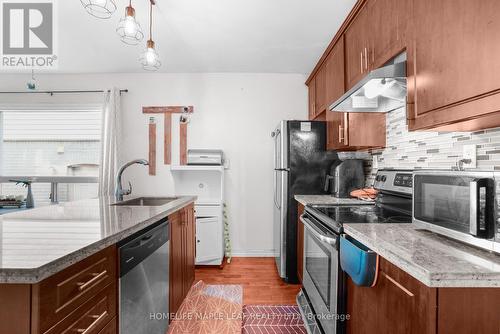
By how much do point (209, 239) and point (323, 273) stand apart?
180cm

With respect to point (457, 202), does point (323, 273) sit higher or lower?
Answer: lower

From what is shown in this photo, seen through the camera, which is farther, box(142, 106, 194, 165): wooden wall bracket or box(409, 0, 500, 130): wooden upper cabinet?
box(142, 106, 194, 165): wooden wall bracket

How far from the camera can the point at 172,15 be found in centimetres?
216

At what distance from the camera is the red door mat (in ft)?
6.18

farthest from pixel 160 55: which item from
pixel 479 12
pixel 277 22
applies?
pixel 479 12

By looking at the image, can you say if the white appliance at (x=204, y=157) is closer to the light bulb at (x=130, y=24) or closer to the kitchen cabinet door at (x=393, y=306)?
the light bulb at (x=130, y=24)

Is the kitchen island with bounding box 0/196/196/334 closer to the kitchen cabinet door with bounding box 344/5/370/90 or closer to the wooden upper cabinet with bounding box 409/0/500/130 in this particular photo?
the wooden upper cabinet with bounding box 409/0/500/130

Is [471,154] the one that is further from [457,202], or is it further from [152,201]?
[152,201]

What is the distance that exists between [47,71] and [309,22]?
348 centimetres

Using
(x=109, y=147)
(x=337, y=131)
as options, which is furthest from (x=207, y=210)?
(x=337, y=131)

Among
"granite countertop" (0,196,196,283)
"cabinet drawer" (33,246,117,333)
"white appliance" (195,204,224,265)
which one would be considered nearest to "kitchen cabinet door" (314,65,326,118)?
"white appliance" (195,204,224,265)

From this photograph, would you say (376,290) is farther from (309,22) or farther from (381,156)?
(309,22)

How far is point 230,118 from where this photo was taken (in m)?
3.47

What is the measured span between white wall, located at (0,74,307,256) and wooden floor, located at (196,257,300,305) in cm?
31
